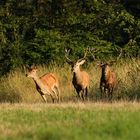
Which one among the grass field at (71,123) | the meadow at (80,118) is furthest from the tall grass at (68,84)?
the grass field at (71,123)

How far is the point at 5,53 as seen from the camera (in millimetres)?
29844

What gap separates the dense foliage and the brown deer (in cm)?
742

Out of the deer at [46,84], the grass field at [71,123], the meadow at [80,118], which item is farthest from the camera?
the deer at [46,84]

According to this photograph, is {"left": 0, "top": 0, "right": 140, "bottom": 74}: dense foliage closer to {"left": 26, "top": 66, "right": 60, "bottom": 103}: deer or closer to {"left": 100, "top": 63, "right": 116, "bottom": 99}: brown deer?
{"left": 26, "top": 66, "right": 60, "bottom": 103}: deer

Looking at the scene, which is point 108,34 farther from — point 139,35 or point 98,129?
point 98,129

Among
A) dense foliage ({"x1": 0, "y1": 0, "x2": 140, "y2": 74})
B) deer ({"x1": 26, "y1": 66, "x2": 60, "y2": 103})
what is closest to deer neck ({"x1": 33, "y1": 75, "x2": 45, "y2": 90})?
deer ({"x1": 26, "y1": 66, "x2": 60, "y2": 103})

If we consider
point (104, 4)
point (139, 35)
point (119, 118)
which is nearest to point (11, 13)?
point (104, 4)

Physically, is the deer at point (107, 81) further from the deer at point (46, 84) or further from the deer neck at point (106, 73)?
the deer at point (46, 84)

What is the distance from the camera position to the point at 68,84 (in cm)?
2416

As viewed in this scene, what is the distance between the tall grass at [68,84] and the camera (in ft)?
69.9

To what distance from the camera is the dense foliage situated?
2905 centimetres

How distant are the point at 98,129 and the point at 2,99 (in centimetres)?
1385

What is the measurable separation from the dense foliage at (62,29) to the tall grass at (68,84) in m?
2.05

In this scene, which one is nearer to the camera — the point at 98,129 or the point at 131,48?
the point at 98,129
